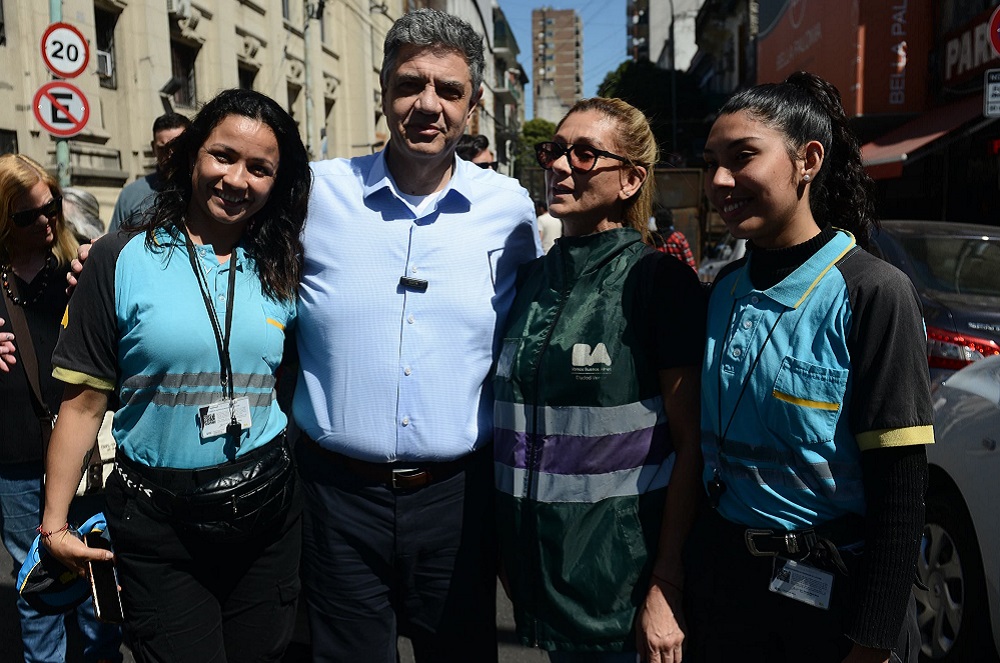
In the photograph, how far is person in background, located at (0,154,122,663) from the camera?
3.04m

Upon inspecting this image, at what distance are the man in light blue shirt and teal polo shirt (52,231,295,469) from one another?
0.28 metres

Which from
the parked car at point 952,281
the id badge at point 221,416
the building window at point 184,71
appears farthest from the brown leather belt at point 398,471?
the building window at point 184,71

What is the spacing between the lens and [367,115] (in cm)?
2989

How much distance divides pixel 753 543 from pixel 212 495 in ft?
4.41

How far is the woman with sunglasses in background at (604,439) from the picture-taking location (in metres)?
2.02

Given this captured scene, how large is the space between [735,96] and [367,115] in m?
29.4

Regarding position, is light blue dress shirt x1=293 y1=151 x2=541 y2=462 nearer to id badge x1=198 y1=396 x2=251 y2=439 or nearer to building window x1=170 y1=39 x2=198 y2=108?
id badge x1=198 y1=396 x2=251 y2=439

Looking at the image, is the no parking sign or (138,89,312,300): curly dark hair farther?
the no parking sign

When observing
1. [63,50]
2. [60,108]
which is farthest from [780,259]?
[60,108]

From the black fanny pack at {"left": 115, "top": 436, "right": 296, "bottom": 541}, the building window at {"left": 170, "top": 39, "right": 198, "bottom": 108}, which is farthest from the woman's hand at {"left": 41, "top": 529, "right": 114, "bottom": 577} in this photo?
the building window at {"left": 170, "top": 39, "right": 198, "bottom": 108}

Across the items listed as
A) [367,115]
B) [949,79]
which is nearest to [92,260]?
[949,79]

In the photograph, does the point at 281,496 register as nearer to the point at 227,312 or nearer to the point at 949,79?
the point at 227,312

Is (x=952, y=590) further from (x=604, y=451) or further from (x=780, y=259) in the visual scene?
(x=780, y=259)

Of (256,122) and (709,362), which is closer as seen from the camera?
(709,362)
